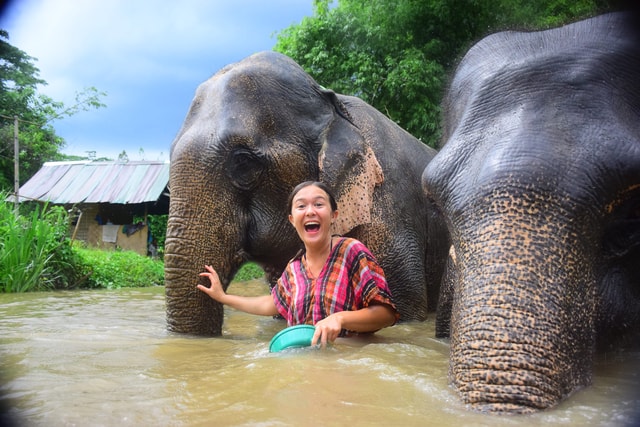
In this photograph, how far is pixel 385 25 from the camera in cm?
1231

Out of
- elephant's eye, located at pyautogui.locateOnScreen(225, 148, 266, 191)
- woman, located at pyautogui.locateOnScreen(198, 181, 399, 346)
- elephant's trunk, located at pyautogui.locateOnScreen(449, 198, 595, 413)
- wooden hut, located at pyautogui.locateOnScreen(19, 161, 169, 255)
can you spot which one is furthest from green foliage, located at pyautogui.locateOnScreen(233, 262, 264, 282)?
elephant's trunk, located at pyautogui.locateOnScreen(449, 198, 595, 413)

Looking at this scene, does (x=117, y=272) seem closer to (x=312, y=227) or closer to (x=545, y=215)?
(x=312, y=227)

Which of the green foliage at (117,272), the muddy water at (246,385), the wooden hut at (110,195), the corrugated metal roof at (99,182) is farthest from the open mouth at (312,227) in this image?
the wooden hut at (110,195)

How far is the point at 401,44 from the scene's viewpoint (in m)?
12.3

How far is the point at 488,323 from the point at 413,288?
107 inches

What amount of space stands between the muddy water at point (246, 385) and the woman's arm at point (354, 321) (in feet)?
0.21

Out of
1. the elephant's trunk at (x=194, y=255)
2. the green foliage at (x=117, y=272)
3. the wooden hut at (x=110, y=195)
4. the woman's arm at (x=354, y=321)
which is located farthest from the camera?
the wooden hut at (x=110, y=195)

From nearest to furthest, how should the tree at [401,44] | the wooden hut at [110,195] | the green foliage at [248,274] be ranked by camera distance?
the tree at [401,44]
the green foliage at [248,274]
the wooden hut at [110,195]

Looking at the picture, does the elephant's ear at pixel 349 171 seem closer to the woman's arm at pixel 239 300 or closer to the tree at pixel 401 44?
the woman's arm at pixel 239 300

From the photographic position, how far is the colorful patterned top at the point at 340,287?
10.1ft

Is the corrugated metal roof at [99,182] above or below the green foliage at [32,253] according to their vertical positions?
above

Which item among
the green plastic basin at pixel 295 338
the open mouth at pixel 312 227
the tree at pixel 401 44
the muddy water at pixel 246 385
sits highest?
the tree at pixel 401 44

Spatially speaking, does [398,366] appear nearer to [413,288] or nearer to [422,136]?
[413,288]

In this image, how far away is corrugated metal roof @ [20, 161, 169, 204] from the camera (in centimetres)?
1669
